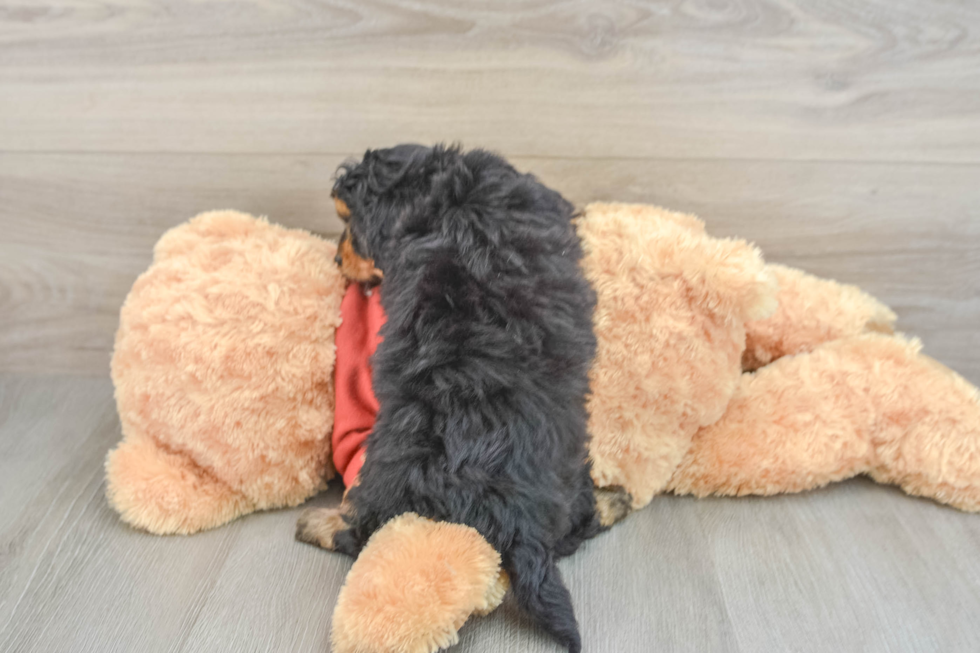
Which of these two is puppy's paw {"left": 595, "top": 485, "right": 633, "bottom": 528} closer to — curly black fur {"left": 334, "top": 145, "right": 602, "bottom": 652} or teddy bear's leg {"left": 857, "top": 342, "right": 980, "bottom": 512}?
curly black fur {"left": 334, "top": 145, "right": 602, "bottom": 652}

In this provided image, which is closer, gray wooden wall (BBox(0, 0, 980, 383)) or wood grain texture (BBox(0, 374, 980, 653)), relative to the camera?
wood grain texture (BBox(0, 374, 980, 653))

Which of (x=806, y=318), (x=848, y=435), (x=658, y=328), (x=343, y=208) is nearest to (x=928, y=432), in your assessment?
(x=848, y=435)

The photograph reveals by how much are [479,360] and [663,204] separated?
0.46 meters

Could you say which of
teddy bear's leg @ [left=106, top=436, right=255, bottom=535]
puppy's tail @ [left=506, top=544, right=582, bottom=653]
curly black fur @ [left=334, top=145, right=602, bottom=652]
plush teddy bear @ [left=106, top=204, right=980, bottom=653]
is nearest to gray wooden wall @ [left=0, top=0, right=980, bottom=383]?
plush teddy bear @ [left=106, top=204, right=980, bottom=653]

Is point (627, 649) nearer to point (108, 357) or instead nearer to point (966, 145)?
point (966, 145)

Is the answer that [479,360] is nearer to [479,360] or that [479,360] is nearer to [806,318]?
[479,360]

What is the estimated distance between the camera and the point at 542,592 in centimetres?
59

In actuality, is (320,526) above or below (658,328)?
below

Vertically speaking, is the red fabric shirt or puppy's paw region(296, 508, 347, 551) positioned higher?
the red fabric shirt

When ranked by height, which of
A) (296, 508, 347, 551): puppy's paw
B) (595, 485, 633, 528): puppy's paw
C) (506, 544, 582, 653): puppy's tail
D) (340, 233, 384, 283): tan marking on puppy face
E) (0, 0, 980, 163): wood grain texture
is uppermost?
(0, 0, 980, 163): wood grain texture

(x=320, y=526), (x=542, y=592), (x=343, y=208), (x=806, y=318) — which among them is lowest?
(x=320, y=526)

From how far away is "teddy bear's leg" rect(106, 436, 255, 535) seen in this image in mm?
764

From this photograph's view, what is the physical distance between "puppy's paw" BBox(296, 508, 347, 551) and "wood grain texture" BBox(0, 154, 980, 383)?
0.42m

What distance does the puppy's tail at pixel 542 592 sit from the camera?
59 cm
